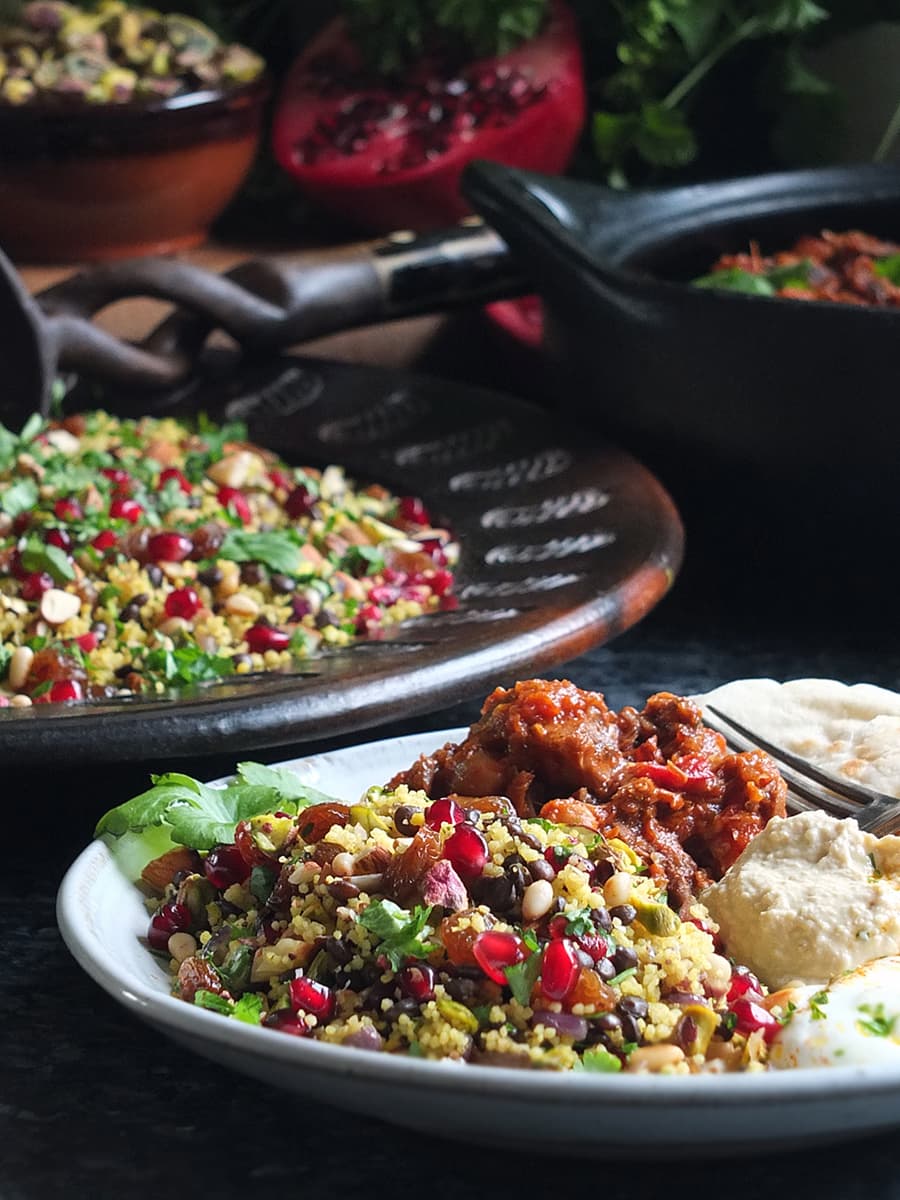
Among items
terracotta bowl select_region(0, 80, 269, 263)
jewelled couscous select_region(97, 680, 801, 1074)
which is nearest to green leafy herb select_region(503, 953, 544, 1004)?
jewelled couscous select_region(97, 680, 801, 1074)

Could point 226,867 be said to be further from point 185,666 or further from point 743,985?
point 185,666

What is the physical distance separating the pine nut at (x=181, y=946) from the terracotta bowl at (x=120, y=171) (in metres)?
1.73

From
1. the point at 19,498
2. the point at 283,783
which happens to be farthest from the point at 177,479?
the point at 283,783

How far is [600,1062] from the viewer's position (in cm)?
85

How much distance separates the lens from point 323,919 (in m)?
0.95

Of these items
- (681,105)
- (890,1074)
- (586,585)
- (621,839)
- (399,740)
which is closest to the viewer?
(890,1074)

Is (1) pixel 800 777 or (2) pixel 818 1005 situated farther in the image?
(1) pixel 800 777

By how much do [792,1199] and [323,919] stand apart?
0.95 feet

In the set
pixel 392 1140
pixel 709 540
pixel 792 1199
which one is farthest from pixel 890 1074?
pixel 709 540

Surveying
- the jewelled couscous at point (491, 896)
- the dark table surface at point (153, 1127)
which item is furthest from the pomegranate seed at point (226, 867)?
the dark table surface at point (153, 1127)

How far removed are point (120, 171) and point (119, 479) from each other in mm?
973

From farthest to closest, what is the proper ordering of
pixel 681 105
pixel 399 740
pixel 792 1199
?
pixel 681 105
pixel 399 740
pixel 792 1199

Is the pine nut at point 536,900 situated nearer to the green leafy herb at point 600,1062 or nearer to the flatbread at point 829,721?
the green leafy herb at point 600,1062

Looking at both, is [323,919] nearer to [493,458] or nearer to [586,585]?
[586,585]
